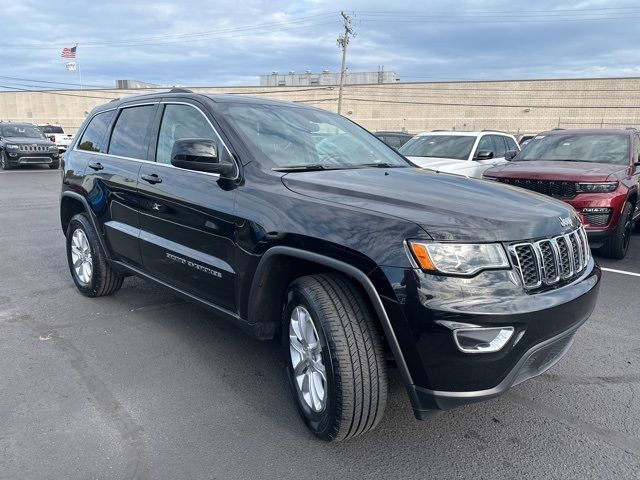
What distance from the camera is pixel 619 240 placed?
6484 mm

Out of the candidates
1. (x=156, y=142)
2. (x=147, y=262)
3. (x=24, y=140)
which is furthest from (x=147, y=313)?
(x=24, y=140)

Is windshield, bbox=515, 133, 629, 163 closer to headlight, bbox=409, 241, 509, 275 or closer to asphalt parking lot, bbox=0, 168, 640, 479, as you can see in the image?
asphalt parking lot, bbox=0, 168, 640, 479

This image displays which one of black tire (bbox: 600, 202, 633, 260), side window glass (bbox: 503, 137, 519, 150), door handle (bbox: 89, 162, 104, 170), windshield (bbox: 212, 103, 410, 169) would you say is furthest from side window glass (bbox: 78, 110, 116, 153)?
side window glass (bbox: 503, 137, 519, 150)

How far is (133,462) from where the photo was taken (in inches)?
100.0

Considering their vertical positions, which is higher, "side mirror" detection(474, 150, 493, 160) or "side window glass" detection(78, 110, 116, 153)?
"side window glass" detection(78, 110, 116, 153)

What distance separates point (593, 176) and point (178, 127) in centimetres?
507

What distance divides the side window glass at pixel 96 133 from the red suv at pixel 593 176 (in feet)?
16.2

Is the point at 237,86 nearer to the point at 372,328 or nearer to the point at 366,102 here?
the point at 366,102

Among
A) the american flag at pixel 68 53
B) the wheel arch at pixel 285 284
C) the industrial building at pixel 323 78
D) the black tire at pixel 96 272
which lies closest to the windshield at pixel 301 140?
the wheel arch at pixel 285 284

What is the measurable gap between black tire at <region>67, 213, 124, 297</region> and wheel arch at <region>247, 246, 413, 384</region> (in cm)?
220

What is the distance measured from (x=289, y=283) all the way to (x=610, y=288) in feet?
13.3

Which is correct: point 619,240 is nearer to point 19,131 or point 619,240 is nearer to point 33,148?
point 33,148

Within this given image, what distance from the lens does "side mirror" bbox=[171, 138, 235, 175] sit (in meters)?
3.01

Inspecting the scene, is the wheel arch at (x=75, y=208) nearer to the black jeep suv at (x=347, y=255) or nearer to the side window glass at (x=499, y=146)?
the black jeep suv at (x=347, y=255)
